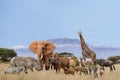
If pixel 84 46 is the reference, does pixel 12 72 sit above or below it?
below

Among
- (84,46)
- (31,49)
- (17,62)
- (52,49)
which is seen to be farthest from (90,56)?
(31,49)

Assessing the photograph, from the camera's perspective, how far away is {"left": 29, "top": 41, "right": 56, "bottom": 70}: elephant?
29.6 metres

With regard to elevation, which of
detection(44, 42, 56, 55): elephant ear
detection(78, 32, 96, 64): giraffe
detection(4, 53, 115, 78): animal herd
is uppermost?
detection(44, 42, 56, 55): elephant ear

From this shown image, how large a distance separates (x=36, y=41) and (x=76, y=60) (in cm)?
1070

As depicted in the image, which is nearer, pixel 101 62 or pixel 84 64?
pixel 84 64

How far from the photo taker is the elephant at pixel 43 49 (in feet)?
97.3

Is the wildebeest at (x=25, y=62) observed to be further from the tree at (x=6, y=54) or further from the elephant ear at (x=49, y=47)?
the tree at (x=6, y=54)

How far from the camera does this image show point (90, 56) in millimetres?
23734

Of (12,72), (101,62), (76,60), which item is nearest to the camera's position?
(12,72)

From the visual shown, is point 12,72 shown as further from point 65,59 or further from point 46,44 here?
point 46,44

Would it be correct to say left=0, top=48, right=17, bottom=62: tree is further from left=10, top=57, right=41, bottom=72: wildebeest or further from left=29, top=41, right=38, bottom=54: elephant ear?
left=10, top=57, right=41, bottom=72: wildebeest

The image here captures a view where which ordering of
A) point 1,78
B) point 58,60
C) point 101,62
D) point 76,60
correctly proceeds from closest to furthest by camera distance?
point 1,78 < point 58,60 < point 76,60 < point 101,62

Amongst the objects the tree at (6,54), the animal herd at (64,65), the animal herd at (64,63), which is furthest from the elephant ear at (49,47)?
the tree at (6,54)

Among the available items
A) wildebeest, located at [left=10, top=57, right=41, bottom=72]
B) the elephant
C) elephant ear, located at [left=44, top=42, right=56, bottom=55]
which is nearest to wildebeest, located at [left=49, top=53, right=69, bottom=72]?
wildebeest, located at [left=10, top=57, right=41, bottom=72]
